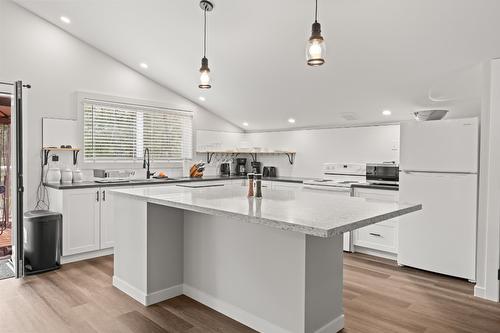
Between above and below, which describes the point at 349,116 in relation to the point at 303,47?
below

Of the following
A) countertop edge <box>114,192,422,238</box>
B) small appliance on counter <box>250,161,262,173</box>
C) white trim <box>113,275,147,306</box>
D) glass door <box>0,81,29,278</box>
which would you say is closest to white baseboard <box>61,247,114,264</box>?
glass door <box>0,81,29,278</box>

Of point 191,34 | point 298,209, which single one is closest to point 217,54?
point 191,34

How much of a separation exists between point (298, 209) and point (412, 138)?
229cm

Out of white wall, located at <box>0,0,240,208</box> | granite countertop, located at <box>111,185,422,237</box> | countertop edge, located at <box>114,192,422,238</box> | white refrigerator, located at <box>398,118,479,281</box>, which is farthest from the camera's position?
white wall, located at <box>0,0,240,208</box>

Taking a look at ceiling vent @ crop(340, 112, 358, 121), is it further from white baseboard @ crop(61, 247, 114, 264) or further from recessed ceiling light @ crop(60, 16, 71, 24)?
recessed ceiling light @ crop(60, 16, 71, 24)

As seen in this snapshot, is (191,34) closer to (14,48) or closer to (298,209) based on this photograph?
(14,48)

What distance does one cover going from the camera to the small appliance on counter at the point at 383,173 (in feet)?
14.3

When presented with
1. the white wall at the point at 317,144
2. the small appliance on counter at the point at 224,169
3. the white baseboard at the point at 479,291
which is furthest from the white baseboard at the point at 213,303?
the small appliance on counter at the point at 224,169

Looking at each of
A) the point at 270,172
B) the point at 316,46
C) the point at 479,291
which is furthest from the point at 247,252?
the point at 270,172

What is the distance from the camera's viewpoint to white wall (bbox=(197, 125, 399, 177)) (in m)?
4.82

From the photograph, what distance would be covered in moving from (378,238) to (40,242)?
3866mm

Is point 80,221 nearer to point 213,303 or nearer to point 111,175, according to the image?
point 111,175

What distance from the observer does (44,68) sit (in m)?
4.29

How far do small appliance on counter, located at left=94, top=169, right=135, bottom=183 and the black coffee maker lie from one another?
6.78 ft
